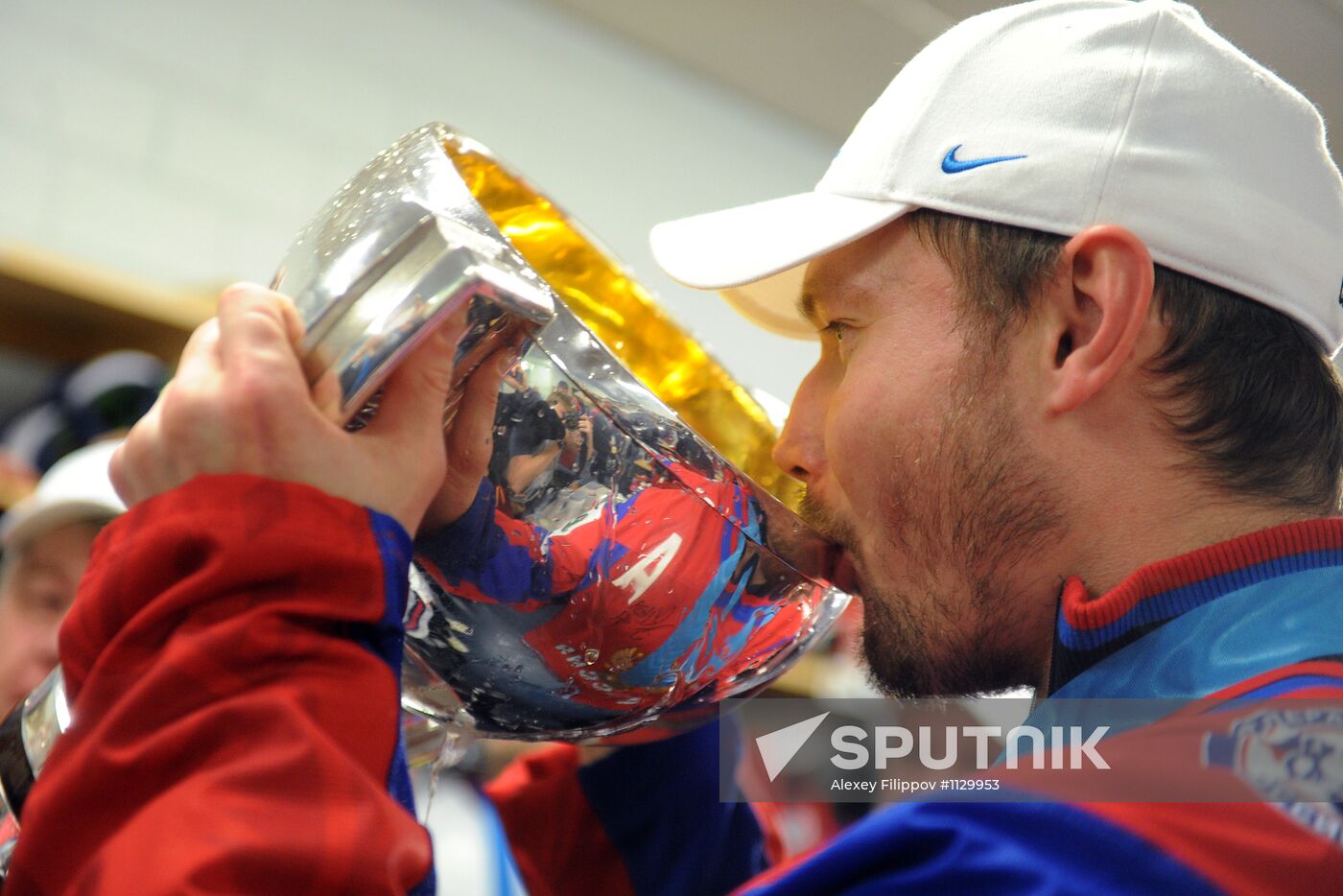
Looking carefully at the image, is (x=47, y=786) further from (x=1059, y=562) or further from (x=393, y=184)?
(x=1059, y=562)

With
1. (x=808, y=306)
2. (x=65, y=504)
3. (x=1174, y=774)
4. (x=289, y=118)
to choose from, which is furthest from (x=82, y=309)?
(x=1174, y=774)

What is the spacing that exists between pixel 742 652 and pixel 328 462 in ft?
0.77

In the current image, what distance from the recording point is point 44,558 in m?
1.55

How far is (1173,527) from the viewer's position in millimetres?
634

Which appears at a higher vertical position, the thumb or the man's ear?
the man's ear

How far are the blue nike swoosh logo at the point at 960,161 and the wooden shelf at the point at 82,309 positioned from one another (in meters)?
1.32

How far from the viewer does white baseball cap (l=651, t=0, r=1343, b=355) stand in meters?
0.65

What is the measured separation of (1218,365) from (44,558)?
1.38 metres

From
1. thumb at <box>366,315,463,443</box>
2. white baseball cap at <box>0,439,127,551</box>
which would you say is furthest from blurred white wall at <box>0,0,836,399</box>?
thumb at <box>366,315,463,443</box>

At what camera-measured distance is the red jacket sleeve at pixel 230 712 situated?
0.41 meters

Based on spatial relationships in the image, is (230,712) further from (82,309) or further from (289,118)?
(289,118)

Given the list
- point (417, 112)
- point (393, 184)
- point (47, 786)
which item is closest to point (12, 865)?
point (47, 786)

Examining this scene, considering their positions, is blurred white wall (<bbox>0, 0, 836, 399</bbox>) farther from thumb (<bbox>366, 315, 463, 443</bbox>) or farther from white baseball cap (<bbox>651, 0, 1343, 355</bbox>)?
thumb (<bbox>366, 315, 463, 443</bbox>)

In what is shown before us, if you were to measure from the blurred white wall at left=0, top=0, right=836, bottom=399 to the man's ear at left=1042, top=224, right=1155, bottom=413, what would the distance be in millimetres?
988
